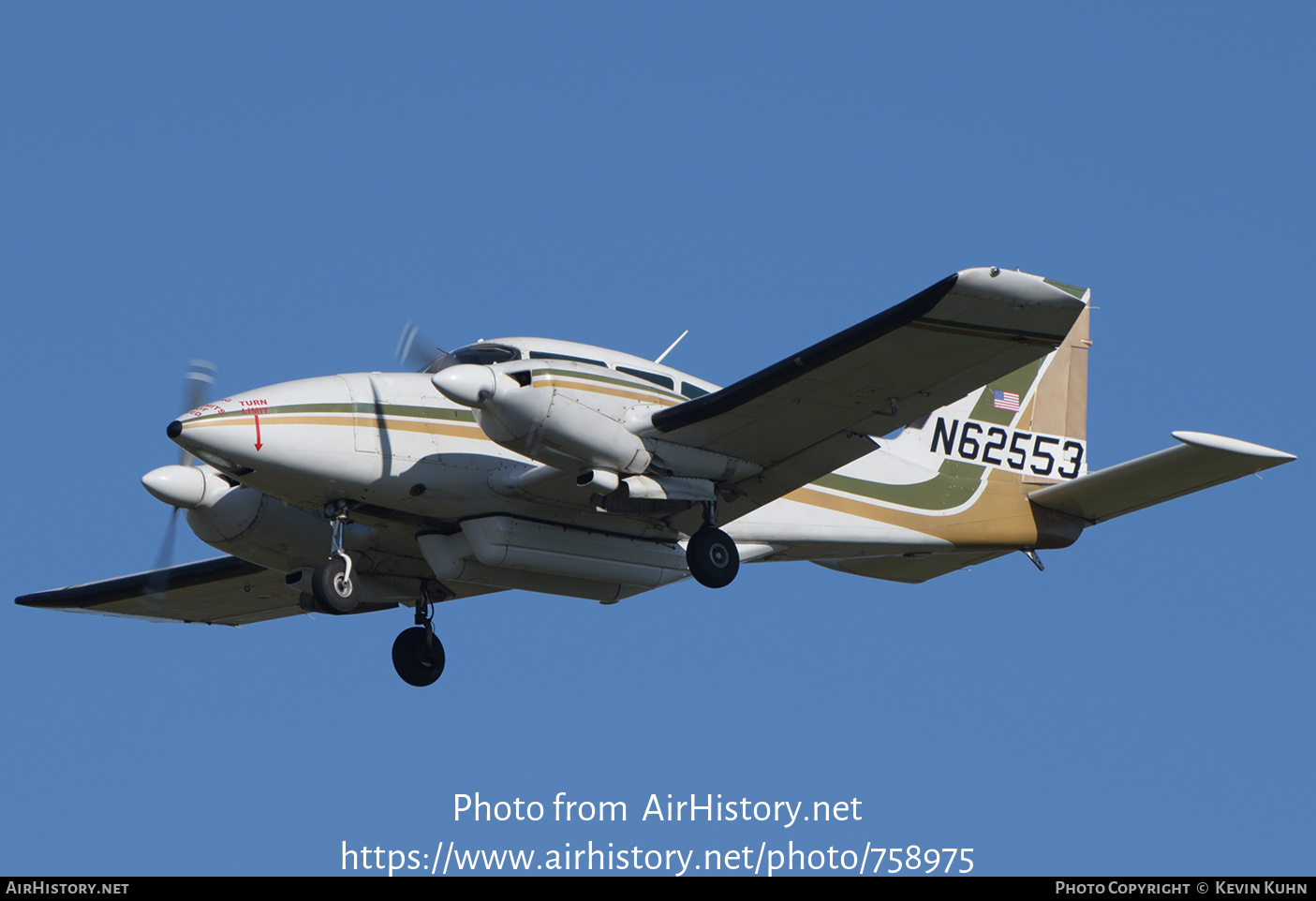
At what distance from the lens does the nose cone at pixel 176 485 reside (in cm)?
1727

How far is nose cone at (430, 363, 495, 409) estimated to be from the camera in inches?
624

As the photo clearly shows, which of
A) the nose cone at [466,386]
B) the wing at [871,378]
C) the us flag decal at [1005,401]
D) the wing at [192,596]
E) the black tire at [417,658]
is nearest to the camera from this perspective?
the wing at [871,378]

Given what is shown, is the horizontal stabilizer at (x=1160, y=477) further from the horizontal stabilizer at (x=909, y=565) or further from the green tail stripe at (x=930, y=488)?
the horizontal stabilizer at (x=909, y=565)

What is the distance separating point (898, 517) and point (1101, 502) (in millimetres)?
2538

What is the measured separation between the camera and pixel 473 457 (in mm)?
17078

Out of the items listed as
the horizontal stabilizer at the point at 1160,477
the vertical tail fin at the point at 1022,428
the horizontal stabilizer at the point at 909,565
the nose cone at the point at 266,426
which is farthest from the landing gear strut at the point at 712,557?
the horizontal stabilizer at the point at 1160,477

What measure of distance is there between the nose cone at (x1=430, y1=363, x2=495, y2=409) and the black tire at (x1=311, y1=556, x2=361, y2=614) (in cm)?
224

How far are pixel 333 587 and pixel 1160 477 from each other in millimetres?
9465

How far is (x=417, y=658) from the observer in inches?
745

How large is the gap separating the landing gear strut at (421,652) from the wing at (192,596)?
1.97 meters

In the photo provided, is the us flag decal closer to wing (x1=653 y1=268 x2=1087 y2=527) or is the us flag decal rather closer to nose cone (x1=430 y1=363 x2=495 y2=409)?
wing (x1=653 y1=268 x2=1087 y2=527)

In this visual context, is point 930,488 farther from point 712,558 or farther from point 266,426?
point 266,426
